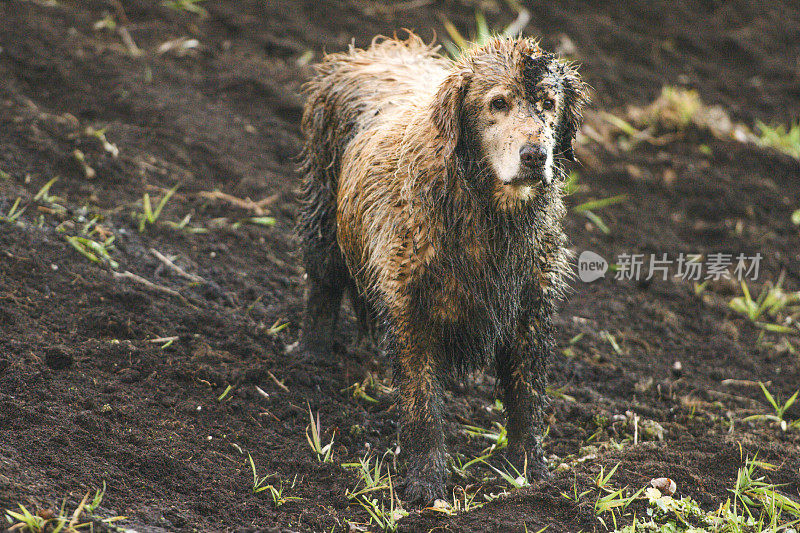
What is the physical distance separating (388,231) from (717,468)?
185 cm

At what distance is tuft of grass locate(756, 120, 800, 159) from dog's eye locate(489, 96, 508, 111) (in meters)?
4.87

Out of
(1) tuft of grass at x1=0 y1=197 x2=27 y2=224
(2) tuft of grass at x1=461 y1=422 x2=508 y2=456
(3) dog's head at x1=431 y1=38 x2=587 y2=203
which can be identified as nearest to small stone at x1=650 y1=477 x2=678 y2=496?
Answer: (2) tuft of grass at x1=461 y1=422 x2=508 y2=456

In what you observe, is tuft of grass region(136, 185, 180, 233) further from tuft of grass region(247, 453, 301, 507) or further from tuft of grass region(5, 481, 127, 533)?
tuft of grass region(5, 481, 127, 533)

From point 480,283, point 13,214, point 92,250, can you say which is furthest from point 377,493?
point 13,214

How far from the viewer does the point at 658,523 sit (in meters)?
3.34

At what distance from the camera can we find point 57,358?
3.80 meters

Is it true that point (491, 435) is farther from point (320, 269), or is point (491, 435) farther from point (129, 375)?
point (129, 375)

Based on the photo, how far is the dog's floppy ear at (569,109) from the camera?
3.43m

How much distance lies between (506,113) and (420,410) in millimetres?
1299

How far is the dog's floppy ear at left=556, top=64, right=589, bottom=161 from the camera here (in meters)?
3.43

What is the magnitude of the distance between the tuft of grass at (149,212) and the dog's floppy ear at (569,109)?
2626mm

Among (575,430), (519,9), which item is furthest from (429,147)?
(519,9)

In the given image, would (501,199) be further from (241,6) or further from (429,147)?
(241,6)
